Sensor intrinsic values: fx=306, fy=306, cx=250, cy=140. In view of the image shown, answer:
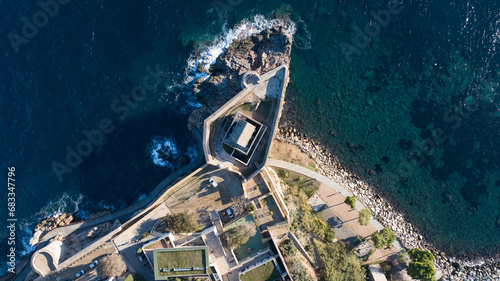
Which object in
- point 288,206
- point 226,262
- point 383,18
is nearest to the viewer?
point 226,262

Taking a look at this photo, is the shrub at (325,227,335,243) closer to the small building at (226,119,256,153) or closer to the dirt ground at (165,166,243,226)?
the dirt ground at (165,166,243,226)

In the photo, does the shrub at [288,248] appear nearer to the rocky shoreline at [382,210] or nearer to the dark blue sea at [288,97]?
the rocky shoreline at [382,210]

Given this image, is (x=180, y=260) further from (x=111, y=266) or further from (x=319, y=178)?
(x=319, y=178)

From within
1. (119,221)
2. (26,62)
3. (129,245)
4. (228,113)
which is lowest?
(129,245)

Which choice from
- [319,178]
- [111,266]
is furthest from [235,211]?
[111,266]

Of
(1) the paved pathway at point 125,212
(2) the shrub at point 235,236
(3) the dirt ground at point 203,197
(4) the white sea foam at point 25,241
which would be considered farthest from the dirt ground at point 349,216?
(4) the white sea foam at point 25,241

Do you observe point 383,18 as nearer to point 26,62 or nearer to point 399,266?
point 399,266

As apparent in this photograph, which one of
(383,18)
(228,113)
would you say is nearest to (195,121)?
(228,113)

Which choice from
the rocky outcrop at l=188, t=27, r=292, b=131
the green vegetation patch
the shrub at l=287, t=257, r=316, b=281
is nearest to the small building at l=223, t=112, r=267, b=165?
the rocky outcrop at l=188, t=27, r=292, b=131
